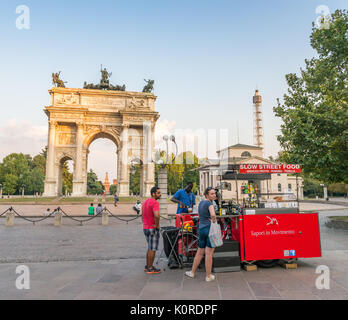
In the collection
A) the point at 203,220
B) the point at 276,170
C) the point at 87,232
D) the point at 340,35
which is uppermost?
the point at 340,35

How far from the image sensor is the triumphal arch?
4269 cm

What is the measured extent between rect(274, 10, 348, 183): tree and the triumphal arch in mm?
30280

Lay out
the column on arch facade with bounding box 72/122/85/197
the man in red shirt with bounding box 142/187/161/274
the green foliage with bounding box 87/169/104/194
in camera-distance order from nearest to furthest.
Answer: the man in red shirt with bounding box 142/187/161/274 < the column on arch facade with bounding box 72/122/85/197 < the green foliage with bounding box 87/169/104/194

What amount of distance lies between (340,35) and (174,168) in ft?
200

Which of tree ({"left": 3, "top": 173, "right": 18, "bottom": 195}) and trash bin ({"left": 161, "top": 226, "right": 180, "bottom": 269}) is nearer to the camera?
trash bin ({"left": 161, "top": 226, "right": 180, "bottom": 269})

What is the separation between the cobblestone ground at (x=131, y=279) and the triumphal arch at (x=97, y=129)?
34687mm

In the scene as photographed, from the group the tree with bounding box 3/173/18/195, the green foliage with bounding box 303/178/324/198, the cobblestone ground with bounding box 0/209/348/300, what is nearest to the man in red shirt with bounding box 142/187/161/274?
the cobblestone ground with bounding box 0/209/348/300

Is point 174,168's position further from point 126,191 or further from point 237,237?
point 237,237

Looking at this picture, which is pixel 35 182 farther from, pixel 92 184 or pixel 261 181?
pixel 261 181

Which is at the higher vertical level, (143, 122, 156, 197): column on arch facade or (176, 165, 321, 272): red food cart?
(143, 122, 156, 197): column on arch facade

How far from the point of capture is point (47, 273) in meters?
6.13

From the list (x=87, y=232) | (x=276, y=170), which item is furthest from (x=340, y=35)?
(x=87, y=232)

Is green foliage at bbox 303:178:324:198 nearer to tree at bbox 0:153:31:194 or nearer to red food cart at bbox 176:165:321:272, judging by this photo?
red food cart at bbox 176:165:321:272
